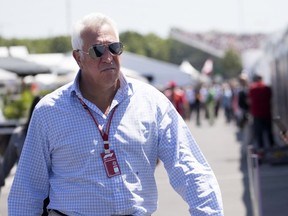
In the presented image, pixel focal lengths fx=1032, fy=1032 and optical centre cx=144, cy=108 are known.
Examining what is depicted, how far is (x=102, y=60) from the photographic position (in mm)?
4293

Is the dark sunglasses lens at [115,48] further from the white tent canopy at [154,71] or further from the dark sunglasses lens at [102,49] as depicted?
the white tent canopy at [154,71]

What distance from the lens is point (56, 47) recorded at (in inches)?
4855

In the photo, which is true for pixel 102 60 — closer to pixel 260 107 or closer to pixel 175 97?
pixel 260 107

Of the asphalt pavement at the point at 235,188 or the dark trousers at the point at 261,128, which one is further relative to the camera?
the dark trousers at the point at 261,128

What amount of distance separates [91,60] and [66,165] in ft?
1.48

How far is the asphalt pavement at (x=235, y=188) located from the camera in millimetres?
12155

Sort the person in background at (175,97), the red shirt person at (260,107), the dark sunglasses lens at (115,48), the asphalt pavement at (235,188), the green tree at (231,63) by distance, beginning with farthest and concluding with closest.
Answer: the green tree at (231,63)
the person in background at (175,97)
the red shirt person at (260,107)
the asphalt pavement at (235,188)
the dark sunglasses lens at (115,48)

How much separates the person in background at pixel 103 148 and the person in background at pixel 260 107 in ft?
50.7

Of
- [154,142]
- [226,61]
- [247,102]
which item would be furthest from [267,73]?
[226,61]

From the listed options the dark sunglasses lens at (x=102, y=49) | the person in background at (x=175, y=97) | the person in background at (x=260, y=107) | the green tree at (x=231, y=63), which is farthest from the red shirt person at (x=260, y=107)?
the green tree at (x=231, y=63)

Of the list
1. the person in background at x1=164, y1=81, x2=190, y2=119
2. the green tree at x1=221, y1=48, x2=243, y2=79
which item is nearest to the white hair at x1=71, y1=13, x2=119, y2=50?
the person in background at x1=164, y1=81, x2=190, y2=119

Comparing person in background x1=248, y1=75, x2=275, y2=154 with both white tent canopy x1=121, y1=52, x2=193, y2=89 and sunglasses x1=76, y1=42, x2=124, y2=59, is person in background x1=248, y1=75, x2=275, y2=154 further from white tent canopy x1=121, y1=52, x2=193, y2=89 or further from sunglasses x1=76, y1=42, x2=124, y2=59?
white tent canopy x1=121, y1=52, x2=193, y2=89

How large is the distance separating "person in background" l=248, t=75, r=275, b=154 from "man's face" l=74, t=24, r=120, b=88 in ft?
50.8

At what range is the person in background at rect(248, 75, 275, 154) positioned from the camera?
782 inches
